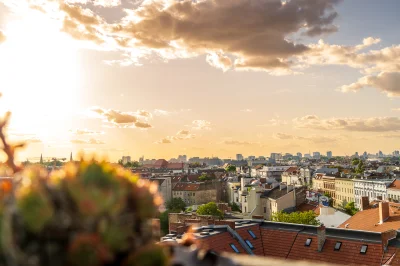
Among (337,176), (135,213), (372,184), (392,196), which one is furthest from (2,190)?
(337,176)

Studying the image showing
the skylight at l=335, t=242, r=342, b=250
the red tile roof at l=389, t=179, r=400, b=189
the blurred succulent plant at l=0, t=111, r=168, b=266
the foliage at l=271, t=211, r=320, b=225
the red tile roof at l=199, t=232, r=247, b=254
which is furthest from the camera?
the red tile roof at l=389, t=179, r=400, b=189

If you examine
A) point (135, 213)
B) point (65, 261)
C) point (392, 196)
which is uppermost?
point (135, 213)

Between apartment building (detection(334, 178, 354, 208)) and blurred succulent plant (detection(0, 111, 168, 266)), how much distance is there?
390 feet

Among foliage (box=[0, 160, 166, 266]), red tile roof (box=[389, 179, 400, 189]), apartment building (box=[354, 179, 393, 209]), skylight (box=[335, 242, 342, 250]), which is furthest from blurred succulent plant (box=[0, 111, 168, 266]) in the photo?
red tile roof (box=[389, 179, 400, 189])

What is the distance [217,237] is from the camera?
101 feet

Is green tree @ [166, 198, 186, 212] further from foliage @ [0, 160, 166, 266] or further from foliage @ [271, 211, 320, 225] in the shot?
foliage @ [0, 160, 166, 266]

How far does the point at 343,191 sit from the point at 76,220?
125 metres

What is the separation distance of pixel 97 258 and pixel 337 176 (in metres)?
135

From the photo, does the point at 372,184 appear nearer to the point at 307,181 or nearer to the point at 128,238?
the point at 307,181

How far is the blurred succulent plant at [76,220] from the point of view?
8.14 feet

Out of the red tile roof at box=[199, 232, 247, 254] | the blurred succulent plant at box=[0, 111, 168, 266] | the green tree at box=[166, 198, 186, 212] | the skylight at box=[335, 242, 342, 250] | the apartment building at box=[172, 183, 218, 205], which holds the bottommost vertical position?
the green tree at box=[166, 198, 186, 212]

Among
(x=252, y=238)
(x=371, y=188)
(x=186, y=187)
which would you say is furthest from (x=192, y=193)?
(x=252, y=238)

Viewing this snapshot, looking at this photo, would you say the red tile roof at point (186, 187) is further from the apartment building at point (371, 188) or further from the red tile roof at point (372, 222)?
the red tile roof at point (372, 222)

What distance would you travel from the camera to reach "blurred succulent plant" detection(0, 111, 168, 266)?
2.48m
